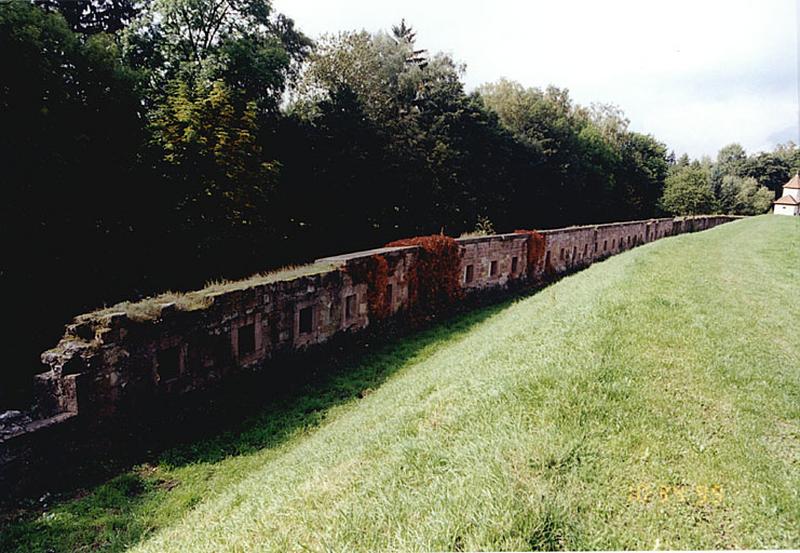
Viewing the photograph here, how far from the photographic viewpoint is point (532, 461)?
130 inches

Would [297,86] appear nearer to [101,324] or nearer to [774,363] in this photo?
[101,324]

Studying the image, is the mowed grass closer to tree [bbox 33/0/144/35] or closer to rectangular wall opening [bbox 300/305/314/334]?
rectangular wall opening [bbox 300/305/314/334]

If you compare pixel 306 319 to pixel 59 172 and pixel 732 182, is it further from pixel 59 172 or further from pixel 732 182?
pixel 732 182

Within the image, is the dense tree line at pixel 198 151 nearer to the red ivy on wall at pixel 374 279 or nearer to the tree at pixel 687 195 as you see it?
the red ivy on wall at pixel 374 279

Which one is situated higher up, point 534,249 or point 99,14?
point 99,14

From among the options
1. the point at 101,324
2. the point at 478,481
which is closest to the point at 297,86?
the point at 101,324

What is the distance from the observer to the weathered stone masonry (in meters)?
6.32

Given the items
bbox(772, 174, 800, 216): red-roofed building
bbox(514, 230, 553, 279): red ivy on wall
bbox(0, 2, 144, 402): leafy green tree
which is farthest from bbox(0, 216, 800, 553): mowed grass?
bbox(772, 174, 800, 216): red-roofed building

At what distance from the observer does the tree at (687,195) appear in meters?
49.7

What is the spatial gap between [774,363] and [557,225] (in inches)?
1358

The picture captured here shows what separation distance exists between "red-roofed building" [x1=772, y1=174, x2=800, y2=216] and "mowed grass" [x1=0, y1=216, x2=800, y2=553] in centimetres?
6882

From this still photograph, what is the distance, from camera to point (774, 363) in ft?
19.4

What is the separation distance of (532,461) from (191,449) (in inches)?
222

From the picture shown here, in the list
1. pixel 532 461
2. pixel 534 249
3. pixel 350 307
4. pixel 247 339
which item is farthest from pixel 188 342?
pixel 534 249
